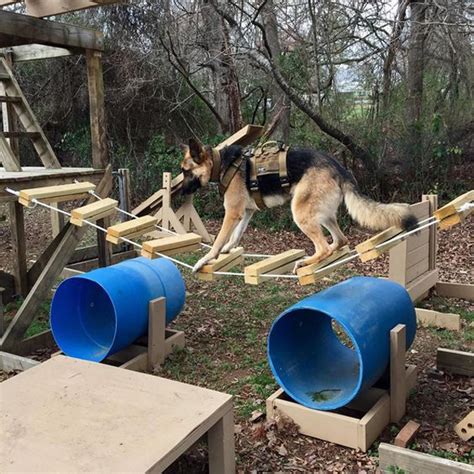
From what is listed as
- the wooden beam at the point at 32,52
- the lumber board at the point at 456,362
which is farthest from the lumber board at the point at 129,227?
the wooden beam at the point at 32,52

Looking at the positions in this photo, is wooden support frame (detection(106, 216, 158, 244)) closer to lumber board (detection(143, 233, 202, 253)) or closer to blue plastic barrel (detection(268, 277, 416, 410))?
lumber board (detection(143, 233, 202, 253))

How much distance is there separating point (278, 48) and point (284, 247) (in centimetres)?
402

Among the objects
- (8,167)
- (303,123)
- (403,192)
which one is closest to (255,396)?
(8,167)

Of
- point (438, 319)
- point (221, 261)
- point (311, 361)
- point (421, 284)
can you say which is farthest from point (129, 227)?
point (421, 284)

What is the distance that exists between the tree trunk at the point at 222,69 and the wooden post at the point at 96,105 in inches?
156

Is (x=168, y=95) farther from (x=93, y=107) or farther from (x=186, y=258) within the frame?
(x=93, y=107)

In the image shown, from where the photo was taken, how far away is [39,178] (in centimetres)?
454

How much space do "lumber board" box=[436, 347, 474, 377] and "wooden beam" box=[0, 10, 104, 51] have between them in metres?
4.30

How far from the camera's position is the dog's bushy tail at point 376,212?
10.4 ft

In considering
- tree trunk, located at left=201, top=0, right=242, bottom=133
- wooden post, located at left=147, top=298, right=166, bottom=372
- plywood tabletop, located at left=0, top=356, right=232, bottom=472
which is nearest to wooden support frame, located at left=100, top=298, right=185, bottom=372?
wooden post, located at left=147, top=298, right=166, bottom=372

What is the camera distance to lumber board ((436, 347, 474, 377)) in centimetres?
375

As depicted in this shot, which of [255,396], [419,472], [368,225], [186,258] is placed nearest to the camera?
[419,472]

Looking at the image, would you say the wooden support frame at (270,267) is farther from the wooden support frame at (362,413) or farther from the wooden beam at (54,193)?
the wooden beam at (54,193)

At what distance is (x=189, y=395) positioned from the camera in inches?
104
